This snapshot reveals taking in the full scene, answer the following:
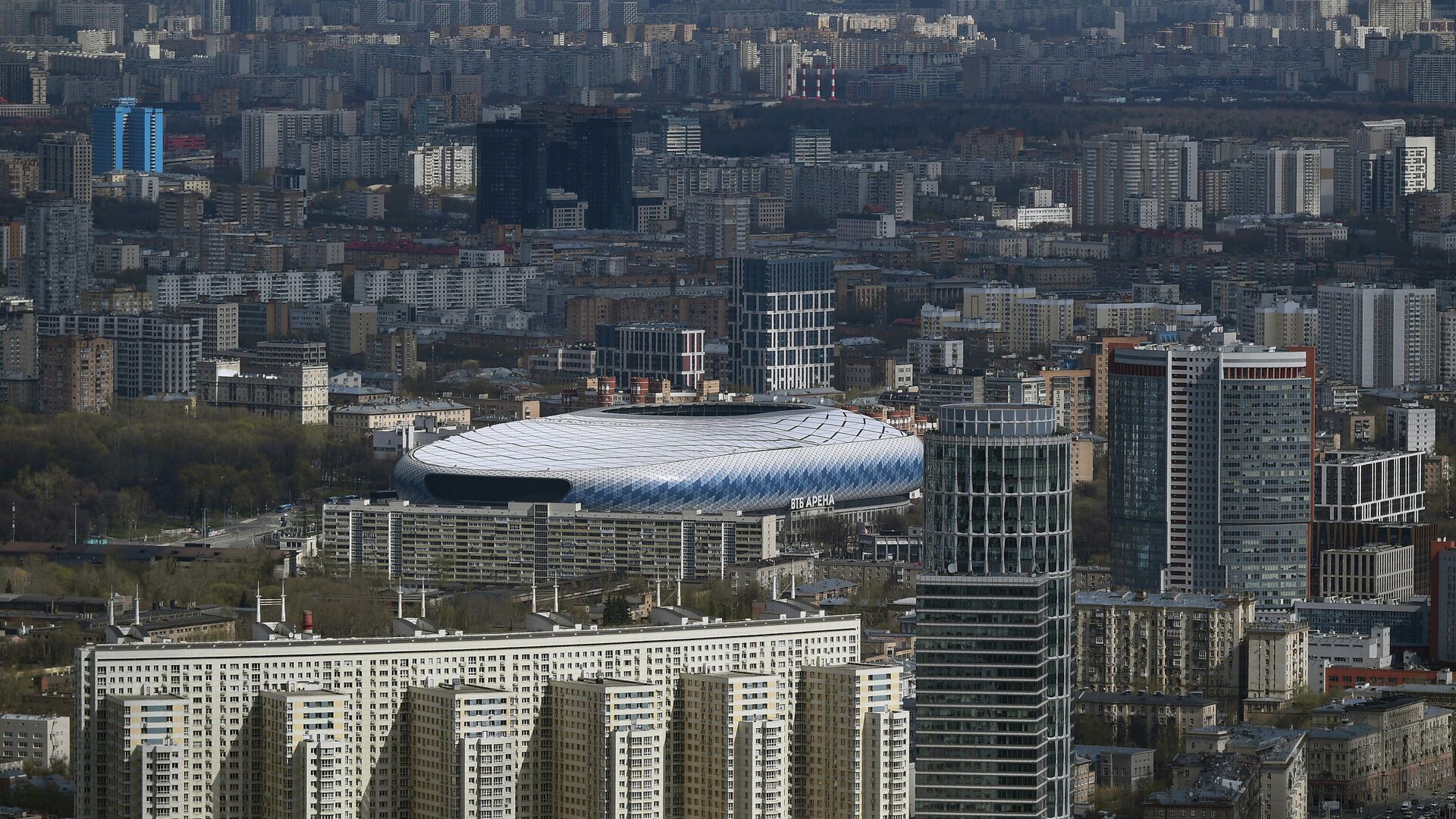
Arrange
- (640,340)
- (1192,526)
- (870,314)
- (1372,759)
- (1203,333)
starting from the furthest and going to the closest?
(870,314)
(640,340)
(1203,333)
(1192,526)
(1372,759)

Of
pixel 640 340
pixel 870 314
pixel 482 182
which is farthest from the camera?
pixel 482 182

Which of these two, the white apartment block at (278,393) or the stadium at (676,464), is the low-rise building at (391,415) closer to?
the white apartment block at (278,393)

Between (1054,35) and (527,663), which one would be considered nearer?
(527,663)

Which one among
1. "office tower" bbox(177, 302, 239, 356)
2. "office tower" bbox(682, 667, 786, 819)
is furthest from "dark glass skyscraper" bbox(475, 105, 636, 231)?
"office tower" bbox(682, 667, 786, 819)

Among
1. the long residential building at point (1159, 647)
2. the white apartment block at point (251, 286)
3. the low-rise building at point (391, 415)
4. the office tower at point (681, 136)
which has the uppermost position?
the office tower at point (681, 136)

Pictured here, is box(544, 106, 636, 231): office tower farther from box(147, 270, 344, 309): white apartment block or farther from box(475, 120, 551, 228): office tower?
box(147, 270, 344, 309): white apartment block

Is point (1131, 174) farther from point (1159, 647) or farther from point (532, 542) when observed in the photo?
point (1159, 647)

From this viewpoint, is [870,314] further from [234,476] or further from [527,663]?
[527,663]

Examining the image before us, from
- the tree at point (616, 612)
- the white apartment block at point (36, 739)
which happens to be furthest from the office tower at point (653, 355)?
the white apartment block at point (36, 739)

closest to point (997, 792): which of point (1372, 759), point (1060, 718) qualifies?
point (1060, 718)
